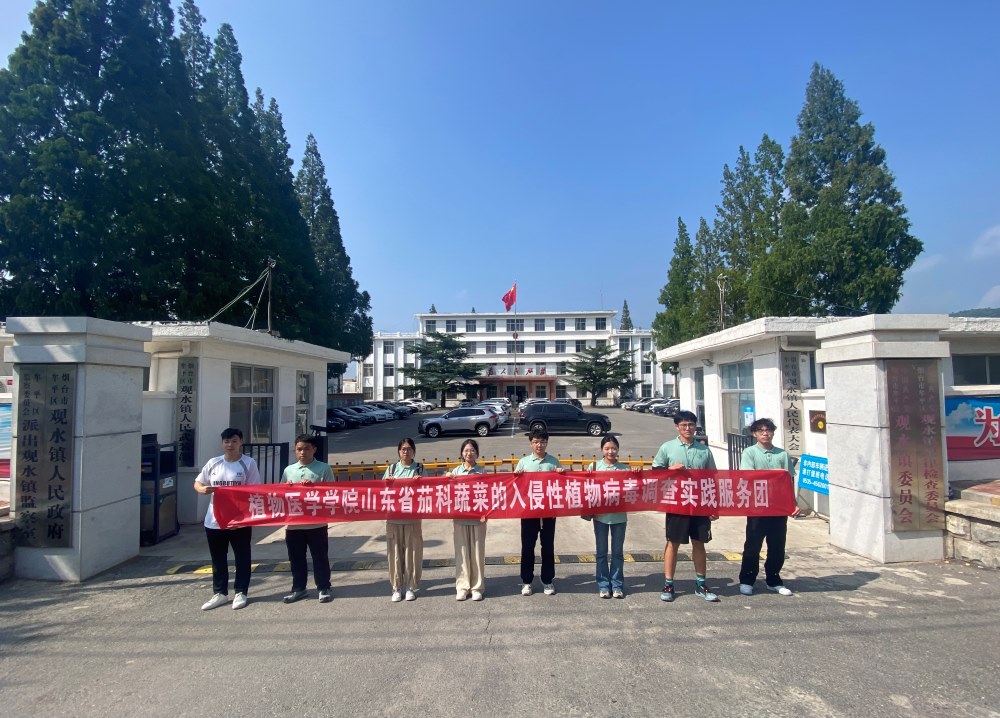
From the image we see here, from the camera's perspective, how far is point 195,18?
23.3m

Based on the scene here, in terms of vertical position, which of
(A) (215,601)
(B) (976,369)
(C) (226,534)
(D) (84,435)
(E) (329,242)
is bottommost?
(A) (215,601)

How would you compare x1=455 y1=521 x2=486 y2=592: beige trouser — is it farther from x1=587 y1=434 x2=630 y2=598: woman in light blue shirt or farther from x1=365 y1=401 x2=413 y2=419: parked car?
x1=365 y1=401 x2=413 y2=419: parked car

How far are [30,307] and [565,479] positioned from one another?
17173 mm

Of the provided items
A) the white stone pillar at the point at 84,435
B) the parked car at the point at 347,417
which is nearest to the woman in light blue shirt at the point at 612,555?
the white stone pillar at the point at 84,435

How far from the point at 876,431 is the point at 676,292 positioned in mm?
30490

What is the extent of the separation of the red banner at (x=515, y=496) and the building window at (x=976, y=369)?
19.4 ft

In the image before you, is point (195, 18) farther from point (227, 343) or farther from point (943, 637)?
point (943, 637)

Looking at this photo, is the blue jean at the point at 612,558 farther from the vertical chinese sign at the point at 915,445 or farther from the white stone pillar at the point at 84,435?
the white stone pillar at the point at 84,435

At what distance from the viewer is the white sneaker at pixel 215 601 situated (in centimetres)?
458

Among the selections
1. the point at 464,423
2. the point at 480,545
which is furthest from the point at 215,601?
the point at 464,423

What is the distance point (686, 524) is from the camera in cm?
471

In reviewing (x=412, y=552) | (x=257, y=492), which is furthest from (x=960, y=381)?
(x=257, y=492)

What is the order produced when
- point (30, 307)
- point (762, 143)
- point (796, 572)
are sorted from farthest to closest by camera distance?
point (762, 143) < point (30, 307) < point (796, 572)

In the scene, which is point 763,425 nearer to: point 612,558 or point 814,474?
point 612,558
